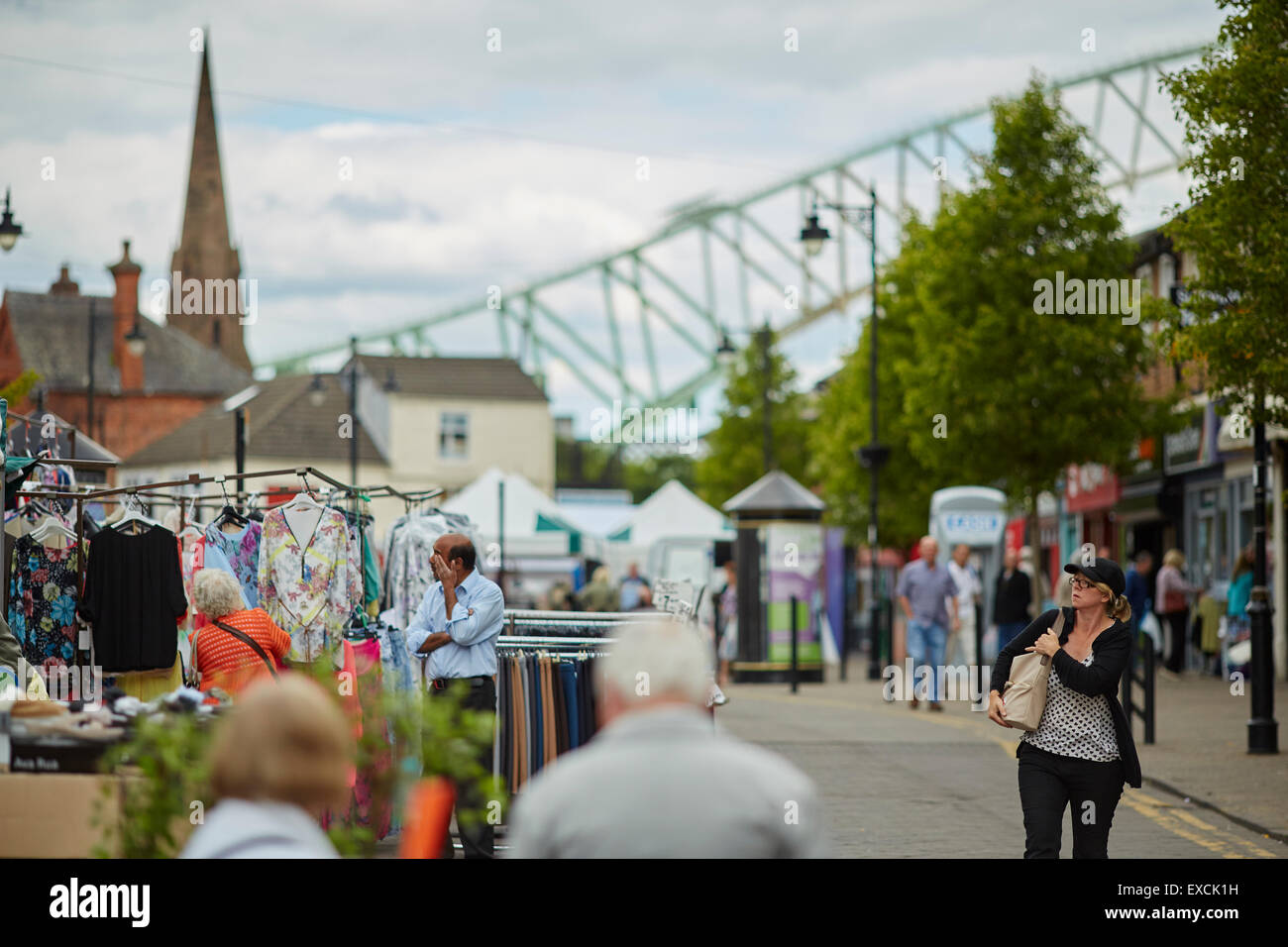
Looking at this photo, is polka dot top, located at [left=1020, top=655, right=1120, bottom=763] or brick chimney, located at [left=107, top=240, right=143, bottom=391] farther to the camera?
brick chimney, located at [left=107, top=240, right=143, bottom=391]

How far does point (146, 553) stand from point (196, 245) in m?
100

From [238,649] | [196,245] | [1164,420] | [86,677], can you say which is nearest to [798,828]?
[238,649]

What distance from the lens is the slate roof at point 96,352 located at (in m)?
70.8

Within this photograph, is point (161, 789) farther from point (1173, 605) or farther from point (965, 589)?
point (1173, 605)

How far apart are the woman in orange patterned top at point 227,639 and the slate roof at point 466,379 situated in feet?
190

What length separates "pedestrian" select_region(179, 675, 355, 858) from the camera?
11.9 ft

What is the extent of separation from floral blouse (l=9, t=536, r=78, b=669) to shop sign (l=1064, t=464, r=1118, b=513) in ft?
92.8

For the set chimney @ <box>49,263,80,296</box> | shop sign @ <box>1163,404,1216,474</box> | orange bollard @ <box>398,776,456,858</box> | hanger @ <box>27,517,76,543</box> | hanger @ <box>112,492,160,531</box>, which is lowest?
orange bollard @ <box>398,776,456,858</box>

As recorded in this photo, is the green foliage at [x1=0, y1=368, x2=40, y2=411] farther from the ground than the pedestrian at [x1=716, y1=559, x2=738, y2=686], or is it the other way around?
the green foliage at [x1=0, y1=368, x2=40, y2=411]

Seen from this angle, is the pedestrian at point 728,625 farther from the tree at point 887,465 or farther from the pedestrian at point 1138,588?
the tree at point 887,465

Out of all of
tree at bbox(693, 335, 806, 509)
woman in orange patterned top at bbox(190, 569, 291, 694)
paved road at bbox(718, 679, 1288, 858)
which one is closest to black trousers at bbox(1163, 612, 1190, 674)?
paved road at bbox(718, 679, 1288, 858)

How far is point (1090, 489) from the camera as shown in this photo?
39.8 m

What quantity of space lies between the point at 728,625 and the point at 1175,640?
7616mm

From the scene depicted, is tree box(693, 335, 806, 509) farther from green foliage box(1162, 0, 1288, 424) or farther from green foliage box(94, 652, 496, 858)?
green foliage box(94, 652, 496, 858)
